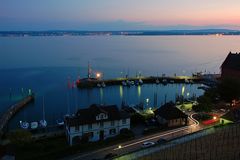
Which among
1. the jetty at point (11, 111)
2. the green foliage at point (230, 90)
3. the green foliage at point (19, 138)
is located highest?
the green foliage at point (230, 90)

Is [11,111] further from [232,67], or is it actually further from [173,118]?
[232,67]

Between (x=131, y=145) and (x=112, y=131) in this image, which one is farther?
(x=112, y=131)

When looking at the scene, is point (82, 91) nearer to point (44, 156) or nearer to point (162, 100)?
point (162, 100)

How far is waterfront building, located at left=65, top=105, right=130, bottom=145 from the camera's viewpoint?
1728cm

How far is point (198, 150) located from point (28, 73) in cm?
4711

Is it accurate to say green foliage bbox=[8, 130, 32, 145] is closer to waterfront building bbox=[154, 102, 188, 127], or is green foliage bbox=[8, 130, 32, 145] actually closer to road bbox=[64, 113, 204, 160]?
road bbox=[64, 113, 204, 160]

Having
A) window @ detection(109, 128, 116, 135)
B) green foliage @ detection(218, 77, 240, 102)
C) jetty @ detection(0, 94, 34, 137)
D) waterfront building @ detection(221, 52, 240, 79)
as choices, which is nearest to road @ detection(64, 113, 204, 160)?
window @ detection(109, 128, 116, 135)

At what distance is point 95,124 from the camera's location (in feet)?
58.3

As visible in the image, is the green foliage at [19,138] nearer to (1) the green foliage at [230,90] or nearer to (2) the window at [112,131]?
(2) the window at [112,131]

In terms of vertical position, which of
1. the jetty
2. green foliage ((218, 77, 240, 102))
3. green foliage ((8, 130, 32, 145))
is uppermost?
green foliage ((218, 77, 240, 102))

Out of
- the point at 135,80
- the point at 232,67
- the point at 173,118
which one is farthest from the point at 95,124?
the point at 135,80

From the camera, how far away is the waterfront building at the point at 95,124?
56.7ft

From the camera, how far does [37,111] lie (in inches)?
1117

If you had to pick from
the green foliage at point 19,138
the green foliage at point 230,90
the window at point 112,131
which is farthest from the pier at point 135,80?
the green foliage at point 19,138
